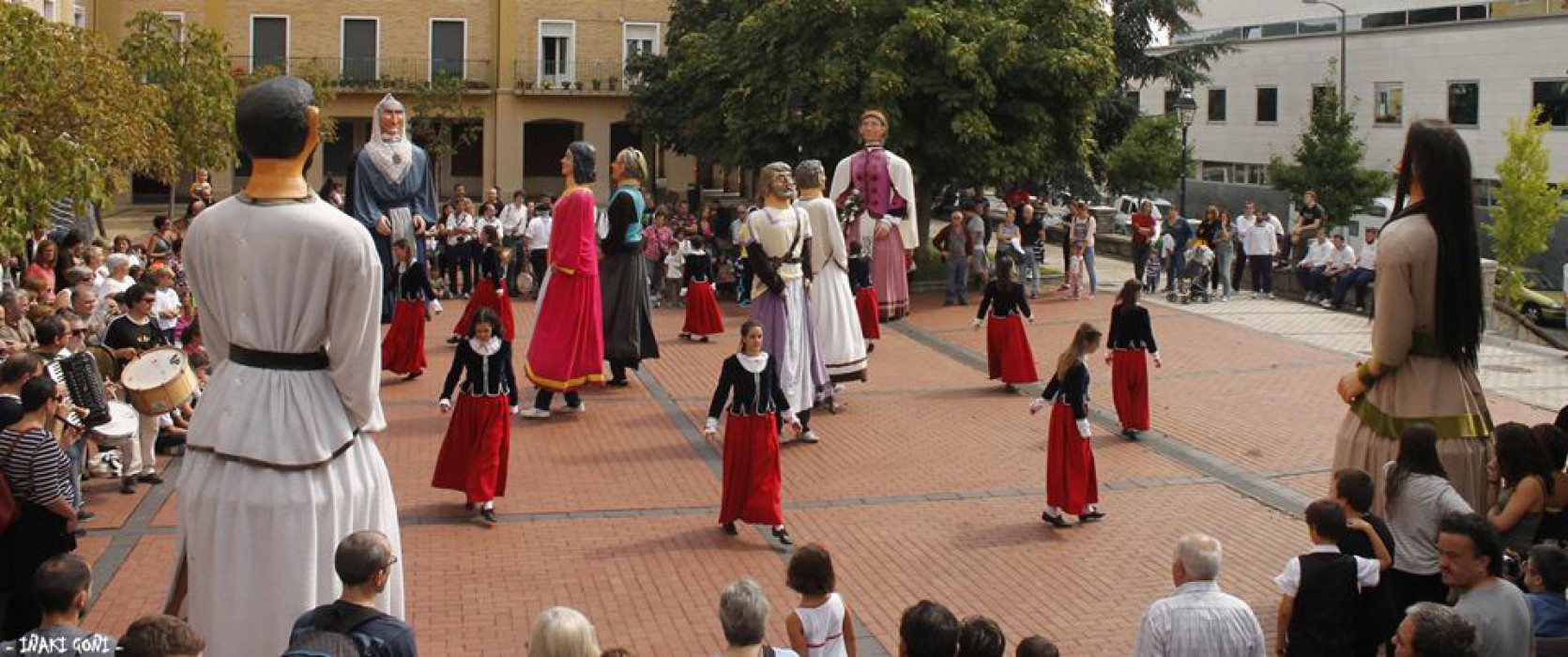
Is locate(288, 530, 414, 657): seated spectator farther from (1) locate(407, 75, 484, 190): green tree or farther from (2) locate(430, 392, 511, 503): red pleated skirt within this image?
(1) locate(407, 75, 484, 190): green tree

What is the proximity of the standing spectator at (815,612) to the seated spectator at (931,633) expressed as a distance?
1.13m

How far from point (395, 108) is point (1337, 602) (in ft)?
26.5

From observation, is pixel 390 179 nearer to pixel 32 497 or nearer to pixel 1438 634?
pixel 32 497

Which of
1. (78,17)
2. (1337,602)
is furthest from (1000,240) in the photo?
(78,17)

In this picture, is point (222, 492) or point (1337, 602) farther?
point (1337, 602)

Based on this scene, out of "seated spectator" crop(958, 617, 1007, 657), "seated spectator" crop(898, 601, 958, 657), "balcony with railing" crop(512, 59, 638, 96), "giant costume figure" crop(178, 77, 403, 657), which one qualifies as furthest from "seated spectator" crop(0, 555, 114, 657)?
"balcony with railing" crop(512, 59, 638, 96)

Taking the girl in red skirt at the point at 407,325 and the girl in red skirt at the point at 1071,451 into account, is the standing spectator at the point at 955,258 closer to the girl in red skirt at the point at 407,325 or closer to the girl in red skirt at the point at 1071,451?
the girl in red skirt at the point at 407,325

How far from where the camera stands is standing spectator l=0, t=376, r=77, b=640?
8.24m

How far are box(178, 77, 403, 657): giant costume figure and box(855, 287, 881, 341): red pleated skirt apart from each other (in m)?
12.5

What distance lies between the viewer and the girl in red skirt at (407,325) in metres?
16.6

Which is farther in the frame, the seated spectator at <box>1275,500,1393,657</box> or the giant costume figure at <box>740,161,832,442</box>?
the giant costume figure at <box>740,161,832,442</box>

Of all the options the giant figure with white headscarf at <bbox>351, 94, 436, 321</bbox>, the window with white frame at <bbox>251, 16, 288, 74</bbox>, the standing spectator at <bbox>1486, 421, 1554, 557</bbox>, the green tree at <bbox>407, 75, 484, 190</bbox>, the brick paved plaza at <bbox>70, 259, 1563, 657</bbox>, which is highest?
the window with white frame at <bbox>251, 16, 288, 74</bbox>

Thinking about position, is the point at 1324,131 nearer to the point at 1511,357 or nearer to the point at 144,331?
the point at 1511,357

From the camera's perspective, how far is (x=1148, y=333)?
1492cm
